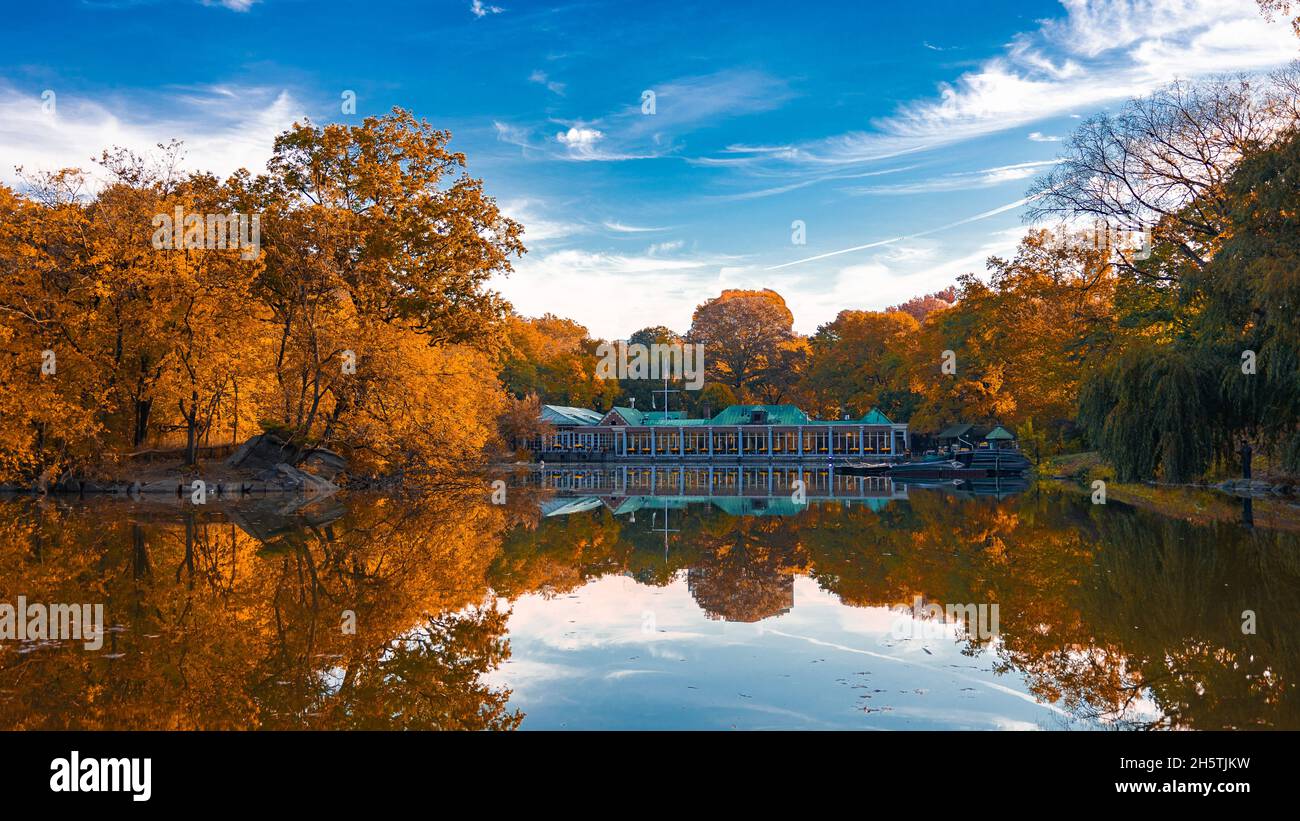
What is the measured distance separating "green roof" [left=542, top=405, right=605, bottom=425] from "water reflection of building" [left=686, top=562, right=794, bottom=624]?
5589 cm

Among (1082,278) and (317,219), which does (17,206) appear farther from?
(1082,278)

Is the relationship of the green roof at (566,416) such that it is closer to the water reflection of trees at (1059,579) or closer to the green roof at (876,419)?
the green roof at (876,419)

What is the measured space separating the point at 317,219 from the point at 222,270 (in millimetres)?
3383

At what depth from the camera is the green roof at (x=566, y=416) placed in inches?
2721

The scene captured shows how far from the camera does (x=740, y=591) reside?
10156mm

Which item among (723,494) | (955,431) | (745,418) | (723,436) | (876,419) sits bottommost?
(723,494)

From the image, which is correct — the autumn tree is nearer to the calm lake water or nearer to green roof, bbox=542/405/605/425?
green roof, bbox=542/405/605/425

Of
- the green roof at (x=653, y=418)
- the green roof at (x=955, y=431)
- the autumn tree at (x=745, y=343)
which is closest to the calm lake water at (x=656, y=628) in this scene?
the green roof at (x=955, y=431)

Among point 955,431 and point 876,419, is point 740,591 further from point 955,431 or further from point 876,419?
point 876,419

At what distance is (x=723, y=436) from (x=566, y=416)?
517 inches

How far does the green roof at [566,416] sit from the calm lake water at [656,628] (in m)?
51.9

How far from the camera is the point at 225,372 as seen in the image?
26938 millimetres

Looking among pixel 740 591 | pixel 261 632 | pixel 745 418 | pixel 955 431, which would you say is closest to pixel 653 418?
pixel 745 418

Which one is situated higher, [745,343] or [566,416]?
[745,343]
